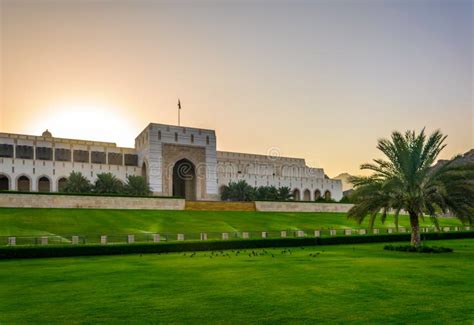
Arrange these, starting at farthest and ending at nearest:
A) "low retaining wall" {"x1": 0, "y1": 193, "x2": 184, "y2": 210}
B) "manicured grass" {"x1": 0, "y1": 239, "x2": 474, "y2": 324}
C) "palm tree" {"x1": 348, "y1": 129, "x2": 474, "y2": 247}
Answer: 1. "low retaining wall" {"x1": 0, "y1": 193, "x2": 184, "y2": 210}
2. "palm tree" {"x1": 348, "y1": 129, "x2": 474, "y2": 247}
3. "manicured grass" {"x1": 0, "y1": 239, "x2": 474, "y2": 324}

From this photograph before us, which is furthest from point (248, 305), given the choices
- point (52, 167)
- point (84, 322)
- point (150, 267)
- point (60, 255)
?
point (52, 167)

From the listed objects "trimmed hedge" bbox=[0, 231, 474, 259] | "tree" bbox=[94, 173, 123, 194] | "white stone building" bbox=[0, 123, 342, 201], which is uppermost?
"white stone building" bbox=[0, 123, 342, 201]

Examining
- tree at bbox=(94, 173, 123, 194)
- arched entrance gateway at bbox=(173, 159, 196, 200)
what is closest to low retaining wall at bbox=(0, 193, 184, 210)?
tree at bbox=(94, 173, 123, 194)

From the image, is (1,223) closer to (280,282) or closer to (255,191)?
(280,282)

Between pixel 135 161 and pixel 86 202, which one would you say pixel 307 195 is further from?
pixel 86 202

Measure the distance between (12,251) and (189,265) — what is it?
904 cm

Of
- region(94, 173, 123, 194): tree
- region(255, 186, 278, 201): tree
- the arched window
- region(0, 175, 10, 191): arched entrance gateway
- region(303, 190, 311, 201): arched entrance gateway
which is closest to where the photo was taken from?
region(94, 173, 123, 194): tree

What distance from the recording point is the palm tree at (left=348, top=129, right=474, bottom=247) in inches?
768

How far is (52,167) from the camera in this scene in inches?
2186

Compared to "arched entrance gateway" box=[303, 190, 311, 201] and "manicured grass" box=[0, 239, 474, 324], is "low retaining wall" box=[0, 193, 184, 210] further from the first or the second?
"arched entrance gateway" box=[303, 190, 311, 201]

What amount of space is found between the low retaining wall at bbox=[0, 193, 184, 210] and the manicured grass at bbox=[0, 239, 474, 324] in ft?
85.2

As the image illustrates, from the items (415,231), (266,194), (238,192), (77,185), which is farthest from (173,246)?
(266,194)

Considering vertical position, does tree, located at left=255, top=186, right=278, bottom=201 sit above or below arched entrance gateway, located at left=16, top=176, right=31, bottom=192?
below

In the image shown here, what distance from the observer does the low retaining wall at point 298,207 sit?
49062mm
